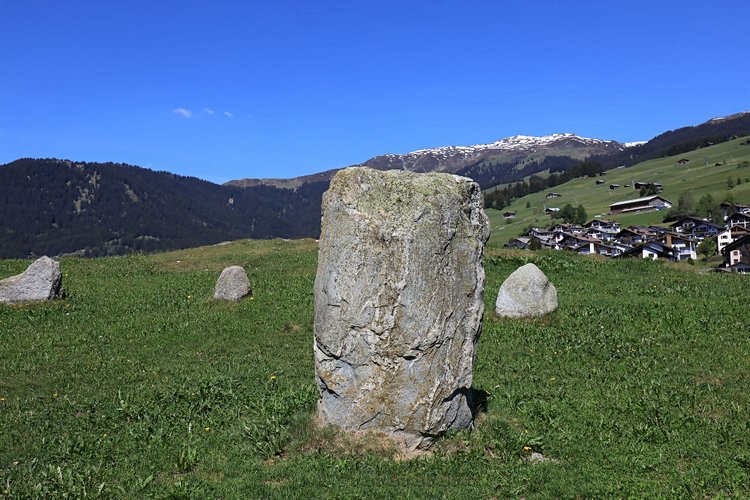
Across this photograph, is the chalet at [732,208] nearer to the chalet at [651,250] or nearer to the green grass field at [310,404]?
the chalet at [651,250]

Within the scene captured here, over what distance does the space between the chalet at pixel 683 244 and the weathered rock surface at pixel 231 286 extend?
125 metres

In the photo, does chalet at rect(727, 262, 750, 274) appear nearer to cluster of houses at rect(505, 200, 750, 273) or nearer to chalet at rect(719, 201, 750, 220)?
cluster of houses at rect(505, 200, 750, 273)

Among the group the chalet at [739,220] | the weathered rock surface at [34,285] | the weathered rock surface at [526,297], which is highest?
the weathered rock surface at [34,285]

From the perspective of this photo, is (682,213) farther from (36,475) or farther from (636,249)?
(36,475)

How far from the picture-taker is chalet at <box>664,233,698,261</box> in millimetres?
131375

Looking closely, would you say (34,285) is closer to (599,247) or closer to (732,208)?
(599,247)

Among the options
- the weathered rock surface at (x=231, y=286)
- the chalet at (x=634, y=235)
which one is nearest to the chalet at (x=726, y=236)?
the chalet at (x=634, y=235)

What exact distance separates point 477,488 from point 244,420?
5510mm

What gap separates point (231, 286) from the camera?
2636 cm

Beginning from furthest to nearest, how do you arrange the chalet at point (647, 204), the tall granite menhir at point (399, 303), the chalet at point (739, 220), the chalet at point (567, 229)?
the chalet at point (647, 204) → the chalet at point (567, 229) → the chalet at point (739, 220) → the tall granite menhir at point (399, 303)

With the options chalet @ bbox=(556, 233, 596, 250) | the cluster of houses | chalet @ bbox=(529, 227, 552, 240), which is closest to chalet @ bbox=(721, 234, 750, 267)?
the cluster of houses

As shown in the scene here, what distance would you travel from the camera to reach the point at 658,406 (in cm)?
1332

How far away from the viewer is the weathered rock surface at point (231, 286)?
26.3m

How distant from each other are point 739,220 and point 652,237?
21904mm
